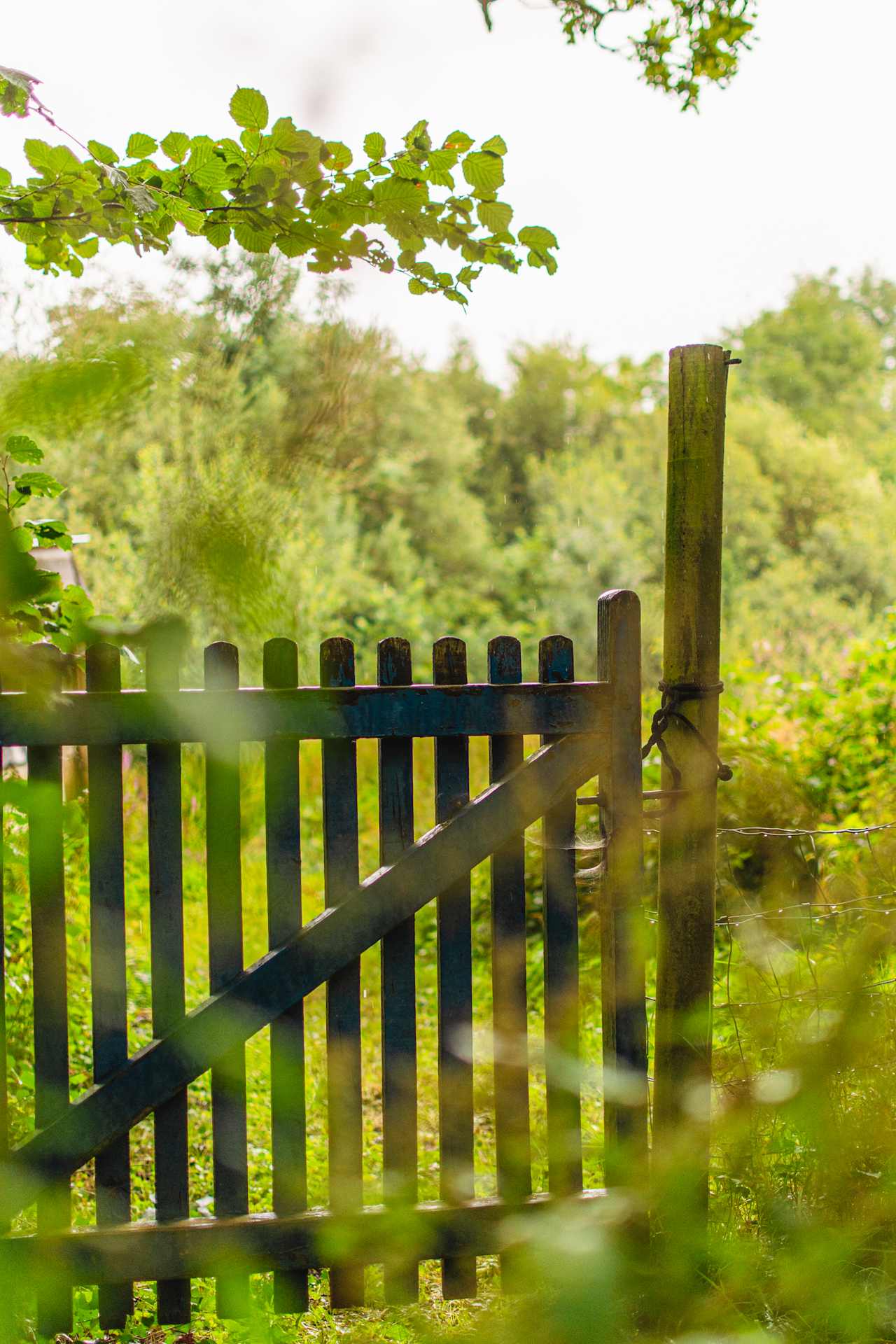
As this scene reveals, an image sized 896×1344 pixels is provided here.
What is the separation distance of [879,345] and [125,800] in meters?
39.0

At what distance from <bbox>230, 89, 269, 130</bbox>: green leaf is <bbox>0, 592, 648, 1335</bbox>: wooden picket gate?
Answer: 3.12 ft

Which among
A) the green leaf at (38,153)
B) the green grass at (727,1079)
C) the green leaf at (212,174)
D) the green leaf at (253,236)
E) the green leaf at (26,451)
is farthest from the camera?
the green leaf at (253,236)

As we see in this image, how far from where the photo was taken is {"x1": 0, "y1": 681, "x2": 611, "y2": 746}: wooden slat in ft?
7.07

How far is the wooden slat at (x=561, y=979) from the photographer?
7.66 ft

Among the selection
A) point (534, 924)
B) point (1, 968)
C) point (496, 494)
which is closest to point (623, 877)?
point (1, 968)

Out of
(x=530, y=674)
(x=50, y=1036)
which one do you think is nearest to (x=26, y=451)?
(x=50, y=1036)

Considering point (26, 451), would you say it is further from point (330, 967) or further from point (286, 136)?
point (330, 967)

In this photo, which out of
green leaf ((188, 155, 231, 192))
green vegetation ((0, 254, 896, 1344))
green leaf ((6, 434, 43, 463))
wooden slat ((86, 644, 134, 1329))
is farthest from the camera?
wooden slat ((86, 644, 134, 1329))

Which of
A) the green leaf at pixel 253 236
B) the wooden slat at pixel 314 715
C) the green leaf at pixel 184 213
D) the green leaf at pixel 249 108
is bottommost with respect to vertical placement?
the wooden slat at pixel 314 715

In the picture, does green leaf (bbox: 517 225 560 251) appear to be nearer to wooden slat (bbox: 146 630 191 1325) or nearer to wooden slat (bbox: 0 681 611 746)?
wooden slat (bbox: 0 681 611 746)

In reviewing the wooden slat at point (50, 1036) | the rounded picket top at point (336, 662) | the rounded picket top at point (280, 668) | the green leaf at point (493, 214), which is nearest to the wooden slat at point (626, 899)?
the rounded picket top at point (336, 662)

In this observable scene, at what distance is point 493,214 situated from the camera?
2.03 m

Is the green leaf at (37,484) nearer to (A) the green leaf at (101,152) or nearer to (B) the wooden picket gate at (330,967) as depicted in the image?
(B) the wooden picket gate at (330,967)

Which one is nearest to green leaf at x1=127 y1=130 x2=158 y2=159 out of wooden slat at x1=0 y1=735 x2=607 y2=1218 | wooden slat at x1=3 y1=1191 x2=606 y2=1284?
wooden slat at x1=0 y1=735 x2=607 y2=1218
